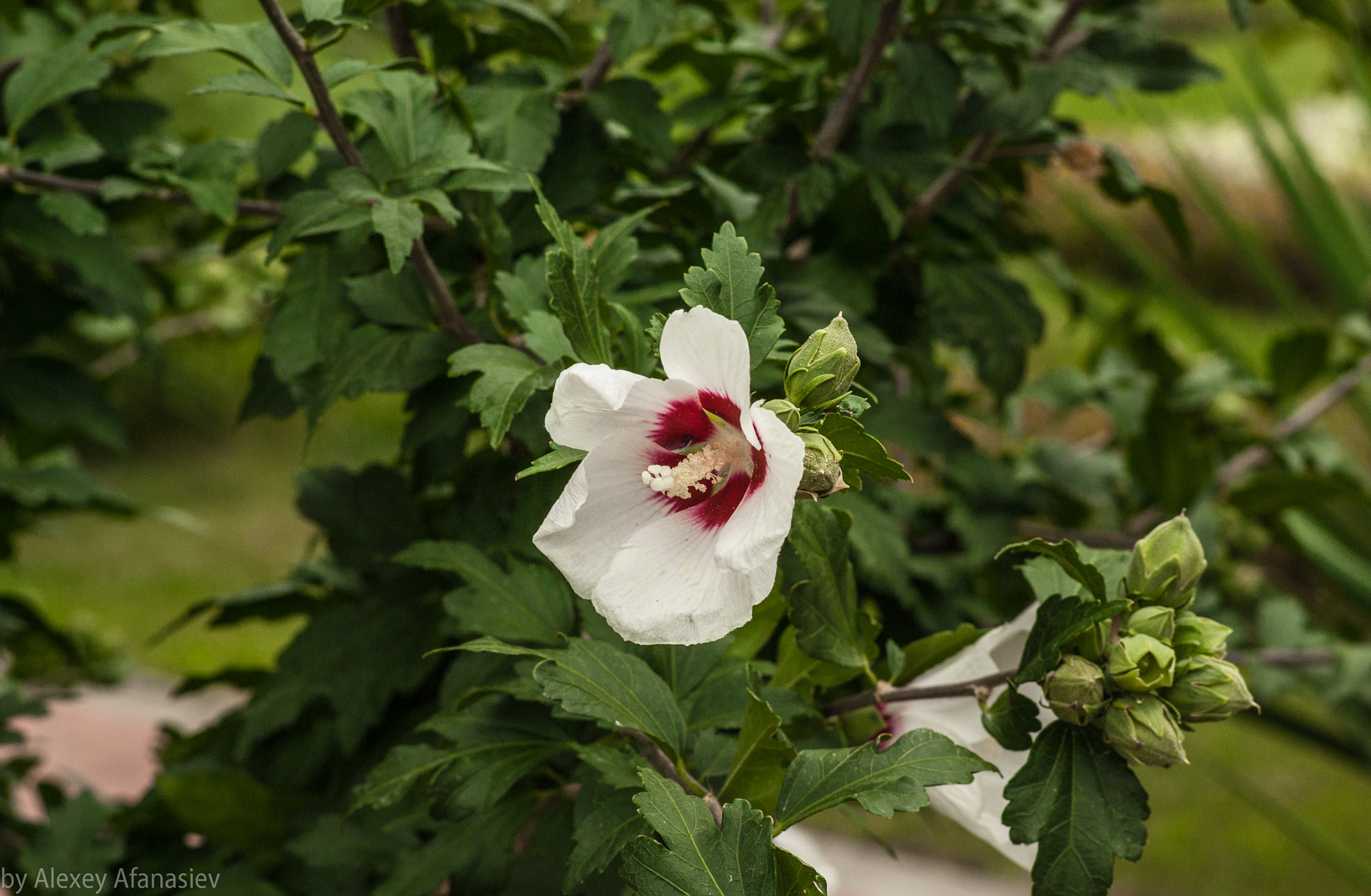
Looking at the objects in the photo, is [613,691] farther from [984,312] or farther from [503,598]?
[984,312]

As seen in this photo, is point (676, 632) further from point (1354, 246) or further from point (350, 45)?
point (350, 45)

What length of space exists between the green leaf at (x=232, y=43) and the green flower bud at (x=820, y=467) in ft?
1.47

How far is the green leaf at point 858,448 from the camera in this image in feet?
1.60

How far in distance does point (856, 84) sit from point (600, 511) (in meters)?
0.47

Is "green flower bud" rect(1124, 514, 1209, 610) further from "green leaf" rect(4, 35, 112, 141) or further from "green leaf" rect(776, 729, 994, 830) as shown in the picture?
"green leaf" rect(4, 35, 112, 141)

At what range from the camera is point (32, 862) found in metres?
0.92

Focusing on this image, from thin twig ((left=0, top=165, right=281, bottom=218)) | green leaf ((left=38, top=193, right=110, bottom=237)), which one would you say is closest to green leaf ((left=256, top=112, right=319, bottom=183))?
thin twig ((left=0, top=165, right=281, bottom=218))

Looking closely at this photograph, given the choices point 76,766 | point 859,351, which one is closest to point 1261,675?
point 859,351

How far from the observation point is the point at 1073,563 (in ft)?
1.78

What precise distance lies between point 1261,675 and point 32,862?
118 centimetres

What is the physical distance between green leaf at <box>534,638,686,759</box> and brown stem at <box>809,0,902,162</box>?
0.44 m

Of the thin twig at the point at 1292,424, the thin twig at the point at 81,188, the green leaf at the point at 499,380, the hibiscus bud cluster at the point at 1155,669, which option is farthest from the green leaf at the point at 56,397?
the thin twig at the point at 1292,424

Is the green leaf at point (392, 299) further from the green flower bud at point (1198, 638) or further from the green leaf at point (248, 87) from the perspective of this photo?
the green flower bud at point (1198, 638)

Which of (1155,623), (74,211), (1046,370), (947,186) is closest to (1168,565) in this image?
(1155,623)
